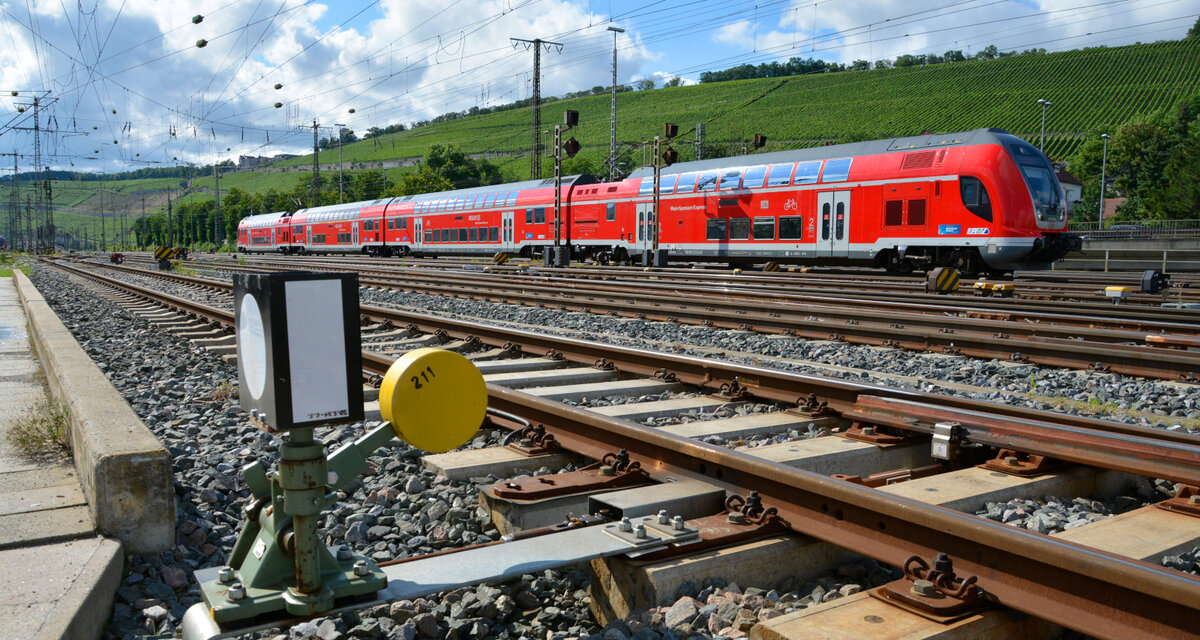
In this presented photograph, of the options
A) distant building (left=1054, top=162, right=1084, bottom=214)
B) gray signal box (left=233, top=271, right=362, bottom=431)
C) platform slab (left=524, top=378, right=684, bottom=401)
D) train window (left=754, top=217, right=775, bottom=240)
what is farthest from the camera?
distant building (left=1054, top=162, right=1084, bottom=214)

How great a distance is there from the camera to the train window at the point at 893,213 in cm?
1823

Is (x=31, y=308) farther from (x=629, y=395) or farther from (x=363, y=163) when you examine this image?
(x=363, y=163)

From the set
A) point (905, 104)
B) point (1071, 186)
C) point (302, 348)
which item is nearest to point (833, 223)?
point (302, 348)

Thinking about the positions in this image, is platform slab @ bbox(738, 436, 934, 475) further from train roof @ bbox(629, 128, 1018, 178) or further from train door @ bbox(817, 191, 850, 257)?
train door @ bbox(817, 191, 850, 257)

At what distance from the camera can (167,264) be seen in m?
32.6

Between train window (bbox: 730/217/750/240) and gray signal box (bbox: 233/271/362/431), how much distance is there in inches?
796

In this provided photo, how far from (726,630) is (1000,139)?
16.9 meters

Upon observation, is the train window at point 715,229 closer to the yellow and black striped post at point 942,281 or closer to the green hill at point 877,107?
the yellow and black striped post at point 942,281

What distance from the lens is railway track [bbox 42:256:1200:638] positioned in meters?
2.13

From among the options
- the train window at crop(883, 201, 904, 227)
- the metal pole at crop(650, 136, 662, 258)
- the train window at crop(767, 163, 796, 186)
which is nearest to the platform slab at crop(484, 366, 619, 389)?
the train window at crop(883, 201, 904, 227)

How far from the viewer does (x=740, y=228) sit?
72.2 feet

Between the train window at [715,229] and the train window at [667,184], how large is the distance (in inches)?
76.3

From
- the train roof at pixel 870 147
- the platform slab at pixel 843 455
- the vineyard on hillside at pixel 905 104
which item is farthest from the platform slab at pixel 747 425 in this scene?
the vineyard on hillside at pixel 905 104

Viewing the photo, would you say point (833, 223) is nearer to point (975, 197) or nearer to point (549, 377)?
point (975, 197)
